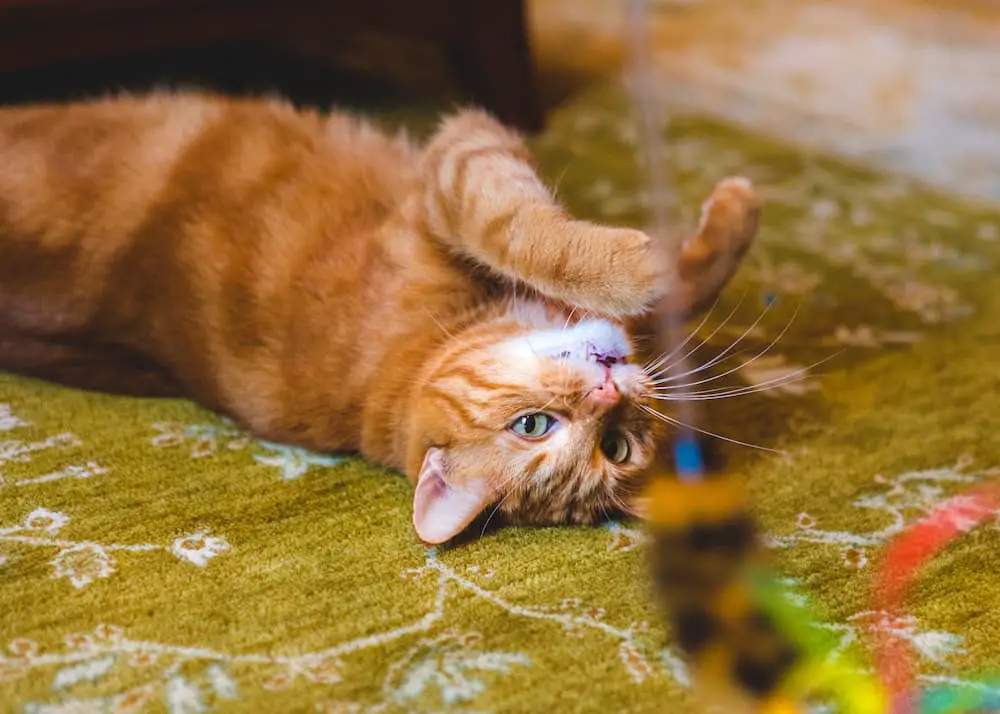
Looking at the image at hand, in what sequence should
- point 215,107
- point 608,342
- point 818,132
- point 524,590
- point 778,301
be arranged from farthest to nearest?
point 818,132
point 778,301
point 215,107
point 608,342
point 524,590

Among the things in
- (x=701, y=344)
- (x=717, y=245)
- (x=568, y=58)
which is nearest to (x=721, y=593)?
(x=701, y=344)

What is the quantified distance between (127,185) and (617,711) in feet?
3.58

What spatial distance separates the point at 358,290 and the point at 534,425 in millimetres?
350

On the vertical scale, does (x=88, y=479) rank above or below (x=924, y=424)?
below

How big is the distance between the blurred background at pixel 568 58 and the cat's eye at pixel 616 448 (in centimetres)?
148

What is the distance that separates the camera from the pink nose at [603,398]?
1.29 m

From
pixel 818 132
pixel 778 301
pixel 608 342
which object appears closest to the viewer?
pixel 608 342

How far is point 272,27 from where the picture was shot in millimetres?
2371

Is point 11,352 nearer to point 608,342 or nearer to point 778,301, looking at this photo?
point 608,342

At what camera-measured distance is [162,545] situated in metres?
1.30

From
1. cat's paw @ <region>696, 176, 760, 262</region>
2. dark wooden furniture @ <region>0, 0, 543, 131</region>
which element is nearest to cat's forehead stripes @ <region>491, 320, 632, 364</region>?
cat's paw @ <region>696, 176, 760, 262</region>

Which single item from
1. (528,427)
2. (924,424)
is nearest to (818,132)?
(924,424)

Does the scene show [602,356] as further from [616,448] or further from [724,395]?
[724,395]

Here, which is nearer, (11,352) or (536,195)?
(536,195)
